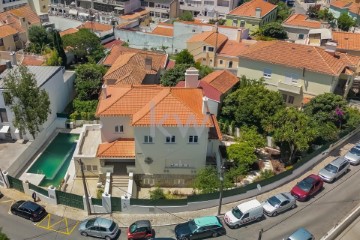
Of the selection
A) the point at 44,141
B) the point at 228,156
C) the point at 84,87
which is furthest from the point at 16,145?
the point at 228,156

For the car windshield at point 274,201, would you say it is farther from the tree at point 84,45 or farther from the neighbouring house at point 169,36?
the neighbouring house at point 169,36

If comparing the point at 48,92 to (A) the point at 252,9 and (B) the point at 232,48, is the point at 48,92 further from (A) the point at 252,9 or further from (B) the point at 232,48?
(A) the point at 252,9

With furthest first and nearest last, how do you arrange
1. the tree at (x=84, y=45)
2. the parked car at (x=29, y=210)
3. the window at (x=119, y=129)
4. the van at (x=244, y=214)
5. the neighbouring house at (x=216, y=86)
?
the tree at (x=84, y=45) → the neighbouring house at (x=216, y=86) → the window at (x=119, y=129) → the parked car at (x=29, y=210) → the van at (x=244, y=214)

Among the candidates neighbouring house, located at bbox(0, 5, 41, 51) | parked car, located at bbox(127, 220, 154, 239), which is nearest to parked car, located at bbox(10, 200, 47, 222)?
parked car, located at bbox(127, 220, 154, 239)

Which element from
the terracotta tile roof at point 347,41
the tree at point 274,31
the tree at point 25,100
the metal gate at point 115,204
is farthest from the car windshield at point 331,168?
the tree at point 274,31

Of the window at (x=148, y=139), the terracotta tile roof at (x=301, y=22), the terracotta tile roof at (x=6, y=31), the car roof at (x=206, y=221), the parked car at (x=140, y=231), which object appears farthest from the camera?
the terracotta tile roof at (x=301, y=22)

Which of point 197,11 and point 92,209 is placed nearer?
point 92,209

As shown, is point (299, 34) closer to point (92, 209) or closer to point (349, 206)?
point (349, 206)
